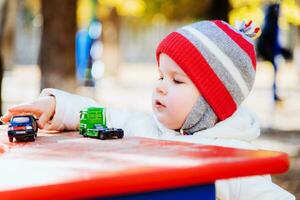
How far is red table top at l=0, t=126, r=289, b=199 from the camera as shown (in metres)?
1.38

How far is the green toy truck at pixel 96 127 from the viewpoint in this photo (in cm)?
203

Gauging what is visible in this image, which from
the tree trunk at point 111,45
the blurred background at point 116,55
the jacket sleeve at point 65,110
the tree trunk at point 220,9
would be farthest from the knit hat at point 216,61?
the tree trunk at point 111,45

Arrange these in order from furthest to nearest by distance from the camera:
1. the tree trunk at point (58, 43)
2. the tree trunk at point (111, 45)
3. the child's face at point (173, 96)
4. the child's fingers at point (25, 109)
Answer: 1. the tree trunk at point (111, 45)
2. the tree trunk at point (58, 43)
3. the child's fingers at point (25, 109)
4. the child's face at point (173, 96)

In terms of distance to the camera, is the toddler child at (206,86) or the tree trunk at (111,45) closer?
the toddler child at (206,86)

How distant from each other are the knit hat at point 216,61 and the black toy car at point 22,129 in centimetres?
48

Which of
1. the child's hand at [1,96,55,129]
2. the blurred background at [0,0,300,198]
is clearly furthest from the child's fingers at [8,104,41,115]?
the blurred background at [0,0,300,198]

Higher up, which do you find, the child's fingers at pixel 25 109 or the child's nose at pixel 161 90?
the child's nose at pixel 161 90

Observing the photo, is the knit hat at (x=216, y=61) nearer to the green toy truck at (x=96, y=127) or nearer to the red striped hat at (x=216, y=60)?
the red striped hat at (x=216, y=60)

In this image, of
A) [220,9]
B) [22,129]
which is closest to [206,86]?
[22,129]

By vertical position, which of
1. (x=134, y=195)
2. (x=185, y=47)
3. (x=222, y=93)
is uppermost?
(x=185, y=47)

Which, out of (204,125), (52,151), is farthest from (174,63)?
(52,151)

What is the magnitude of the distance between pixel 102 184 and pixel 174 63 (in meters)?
0.91

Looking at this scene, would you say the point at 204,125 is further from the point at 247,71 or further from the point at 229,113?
the point at 247,71

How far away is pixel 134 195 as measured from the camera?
1.51m
